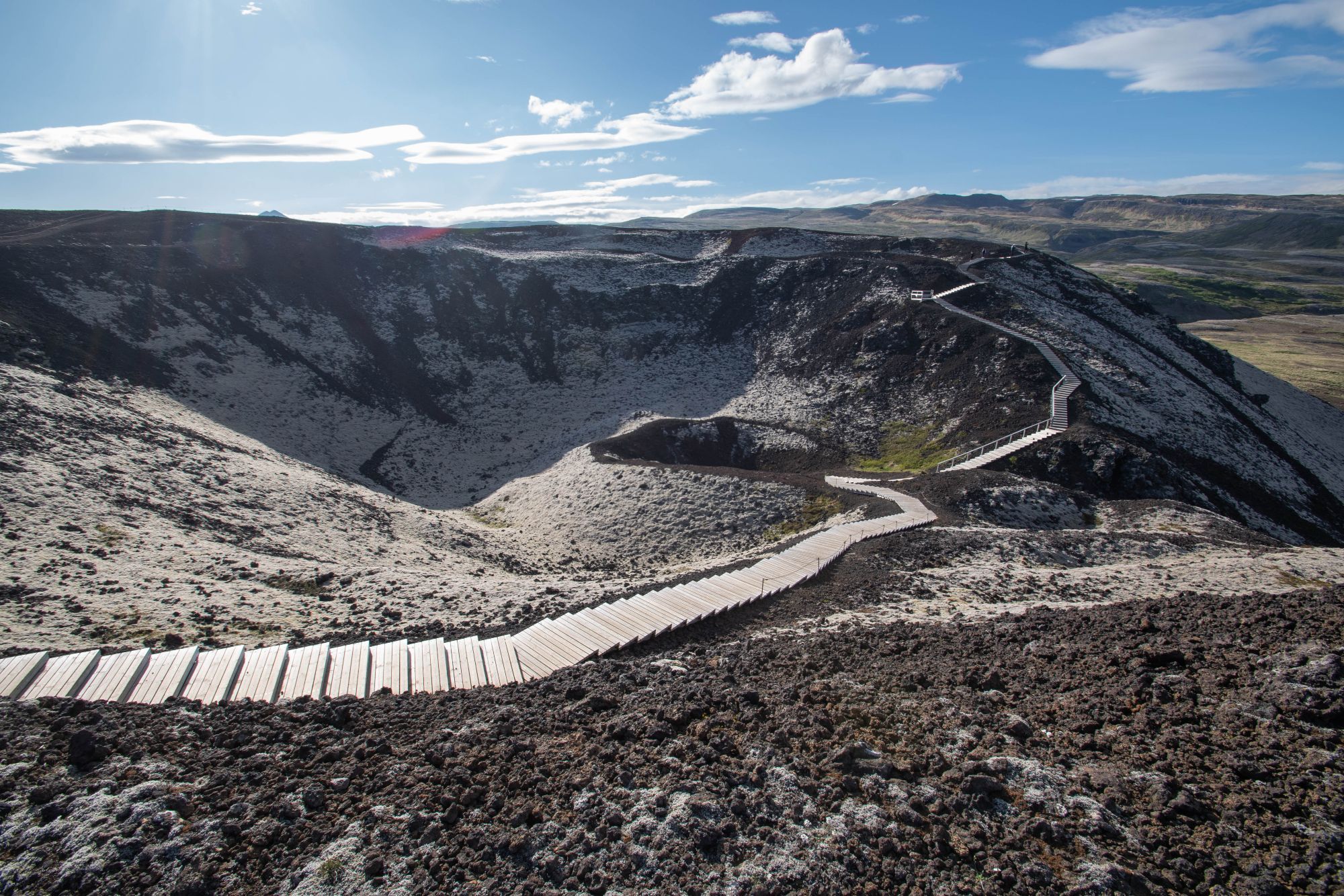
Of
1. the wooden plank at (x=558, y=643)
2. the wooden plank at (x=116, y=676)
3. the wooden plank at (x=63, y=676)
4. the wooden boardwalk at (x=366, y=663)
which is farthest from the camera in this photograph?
the wooden plank at (x=558, y=643)

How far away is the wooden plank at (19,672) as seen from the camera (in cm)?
1055

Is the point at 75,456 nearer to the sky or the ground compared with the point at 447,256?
nearer to the ground

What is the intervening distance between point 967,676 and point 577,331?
156 ft

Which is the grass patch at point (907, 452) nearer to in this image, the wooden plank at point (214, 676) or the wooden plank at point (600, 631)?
the wooden plank at point (600, 631)

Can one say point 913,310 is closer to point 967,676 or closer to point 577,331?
point 577,331

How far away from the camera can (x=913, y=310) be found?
49.9 meters

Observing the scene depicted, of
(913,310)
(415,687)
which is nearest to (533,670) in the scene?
(415,687)

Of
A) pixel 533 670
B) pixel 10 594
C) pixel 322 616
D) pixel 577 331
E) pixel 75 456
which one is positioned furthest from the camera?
pixel 577 331

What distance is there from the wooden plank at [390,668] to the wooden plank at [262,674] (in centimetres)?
150

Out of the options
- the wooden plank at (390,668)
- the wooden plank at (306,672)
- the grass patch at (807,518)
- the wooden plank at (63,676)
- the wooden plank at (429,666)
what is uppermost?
the wooden plank at (63,676)

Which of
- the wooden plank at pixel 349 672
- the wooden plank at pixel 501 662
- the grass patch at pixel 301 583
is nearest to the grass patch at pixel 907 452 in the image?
the wooden plank at pixel 501 662

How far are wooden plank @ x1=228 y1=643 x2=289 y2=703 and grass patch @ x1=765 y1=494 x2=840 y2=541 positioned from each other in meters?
18.4

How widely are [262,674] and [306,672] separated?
0.70 meters

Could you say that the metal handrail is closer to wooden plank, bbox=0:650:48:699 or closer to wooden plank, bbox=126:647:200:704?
wooden plank, bbox=126:647:200:704
